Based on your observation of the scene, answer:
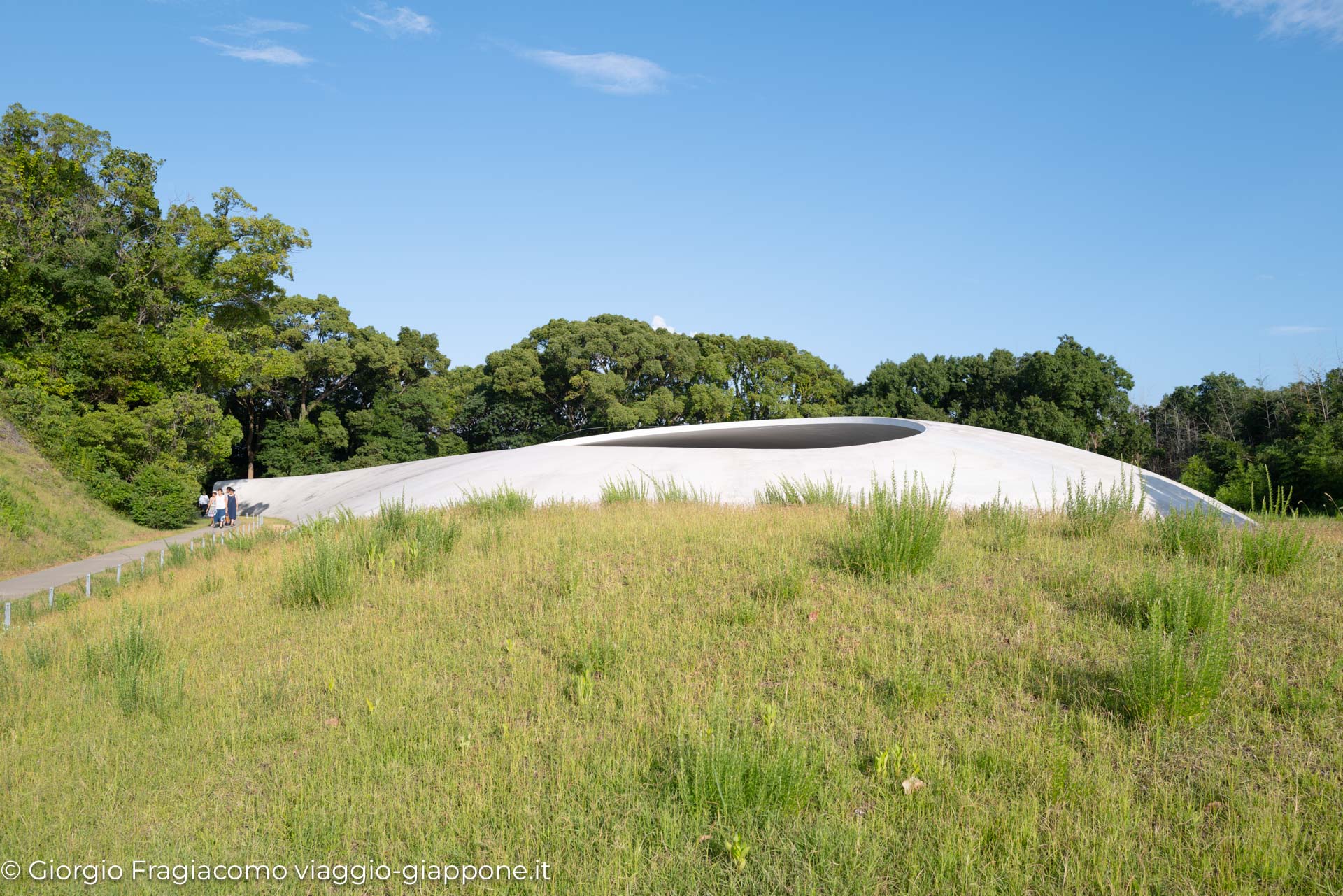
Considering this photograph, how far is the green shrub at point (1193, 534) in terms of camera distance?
5961 millimetres

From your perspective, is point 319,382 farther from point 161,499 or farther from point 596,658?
point 596,658

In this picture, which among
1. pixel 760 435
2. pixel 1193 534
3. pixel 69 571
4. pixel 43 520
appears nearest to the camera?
pixel 1193 534

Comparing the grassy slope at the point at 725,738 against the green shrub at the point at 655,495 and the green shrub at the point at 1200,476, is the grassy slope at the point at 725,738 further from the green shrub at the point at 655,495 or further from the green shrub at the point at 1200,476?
the green shrub at the point at 1200,476

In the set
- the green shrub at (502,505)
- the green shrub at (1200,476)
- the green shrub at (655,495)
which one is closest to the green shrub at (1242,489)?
the green shrub at (1200,476)

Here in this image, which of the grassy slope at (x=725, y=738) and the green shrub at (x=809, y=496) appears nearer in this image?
the grassy slope at (x=725, y=738)

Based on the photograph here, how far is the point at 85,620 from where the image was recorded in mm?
7461

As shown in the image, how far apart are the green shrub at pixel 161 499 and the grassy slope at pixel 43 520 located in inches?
21.8

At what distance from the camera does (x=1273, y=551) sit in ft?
18.2

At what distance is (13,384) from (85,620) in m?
18.9

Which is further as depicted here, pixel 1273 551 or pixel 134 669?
pixel 1273 551

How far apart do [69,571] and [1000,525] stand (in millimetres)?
15016

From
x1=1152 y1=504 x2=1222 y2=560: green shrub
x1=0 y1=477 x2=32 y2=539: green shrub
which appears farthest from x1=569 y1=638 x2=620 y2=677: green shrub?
x1=0 y1=477 x2=32 y2=539: green shrub

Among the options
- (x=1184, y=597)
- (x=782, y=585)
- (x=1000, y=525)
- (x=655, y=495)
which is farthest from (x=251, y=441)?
(x=1184, y=597)

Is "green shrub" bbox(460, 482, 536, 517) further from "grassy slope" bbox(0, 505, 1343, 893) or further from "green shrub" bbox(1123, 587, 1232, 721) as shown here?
"green shrub" bbox(1123, 587, 1232, 721)
